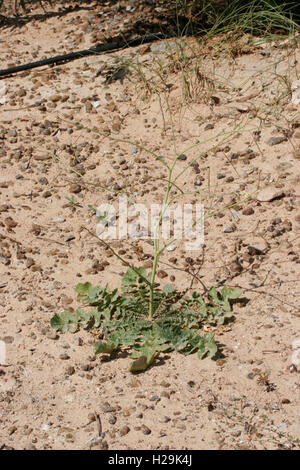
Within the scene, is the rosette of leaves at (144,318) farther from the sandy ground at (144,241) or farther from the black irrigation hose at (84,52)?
the black irrigation hose at (84,52)

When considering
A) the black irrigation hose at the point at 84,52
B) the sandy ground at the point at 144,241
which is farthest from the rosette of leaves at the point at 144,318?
the black irrigation hose at the point at 84,52

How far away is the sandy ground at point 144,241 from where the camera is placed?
2697mm

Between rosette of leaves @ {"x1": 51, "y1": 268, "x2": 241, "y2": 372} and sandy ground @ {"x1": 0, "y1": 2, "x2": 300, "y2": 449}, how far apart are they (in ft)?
0.21

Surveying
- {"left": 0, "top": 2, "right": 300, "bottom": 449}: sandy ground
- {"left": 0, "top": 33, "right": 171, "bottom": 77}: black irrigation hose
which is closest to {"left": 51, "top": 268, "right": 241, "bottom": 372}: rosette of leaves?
{"left": 0, "top": 2, "right": 300, "bottom": 449}: sandy ground

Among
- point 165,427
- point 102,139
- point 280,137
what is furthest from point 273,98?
point 165,427

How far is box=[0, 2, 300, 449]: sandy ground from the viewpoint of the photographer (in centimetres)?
270

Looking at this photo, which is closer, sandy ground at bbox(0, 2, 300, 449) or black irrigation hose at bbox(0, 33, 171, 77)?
sandy ground at bbox(0, 2, 300, 449)

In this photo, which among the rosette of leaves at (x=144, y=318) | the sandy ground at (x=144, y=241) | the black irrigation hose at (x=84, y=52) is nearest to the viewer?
the sandy ground at (x=144, y=241)

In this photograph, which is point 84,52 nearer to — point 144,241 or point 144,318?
point 144,241

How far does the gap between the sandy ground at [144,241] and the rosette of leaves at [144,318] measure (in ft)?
0.21

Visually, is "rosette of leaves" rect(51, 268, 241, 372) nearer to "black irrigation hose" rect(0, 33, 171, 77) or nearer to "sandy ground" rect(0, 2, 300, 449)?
"sandy ground" rect(0, 2, 300, 449)

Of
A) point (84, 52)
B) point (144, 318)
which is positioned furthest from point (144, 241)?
point (84, 52)
